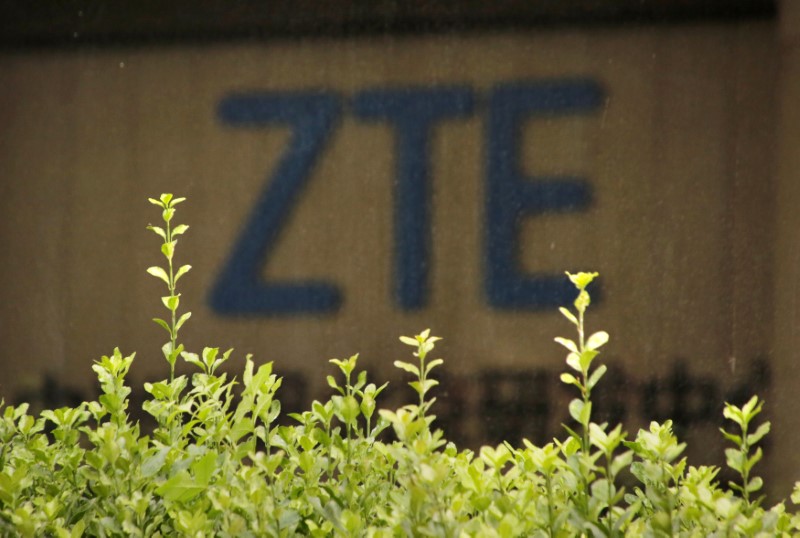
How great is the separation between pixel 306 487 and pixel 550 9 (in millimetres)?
2824

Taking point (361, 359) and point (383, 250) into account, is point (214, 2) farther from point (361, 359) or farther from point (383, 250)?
point (361, 359)

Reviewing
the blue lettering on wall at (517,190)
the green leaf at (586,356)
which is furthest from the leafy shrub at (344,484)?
the blue lettering on wall at (517,190)

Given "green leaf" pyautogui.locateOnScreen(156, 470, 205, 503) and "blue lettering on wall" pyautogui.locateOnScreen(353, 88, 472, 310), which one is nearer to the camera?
"green leaf" pyautogui.locateOnScreen(156, 470, 205, 503)

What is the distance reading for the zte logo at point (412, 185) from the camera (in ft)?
12.7

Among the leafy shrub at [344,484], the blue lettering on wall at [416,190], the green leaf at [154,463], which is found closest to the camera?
the leafy shrub at [344,484]

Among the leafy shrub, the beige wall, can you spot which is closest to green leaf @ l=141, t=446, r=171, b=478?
the leafy shrub

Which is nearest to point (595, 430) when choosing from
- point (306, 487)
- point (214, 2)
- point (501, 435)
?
point (306, 487)

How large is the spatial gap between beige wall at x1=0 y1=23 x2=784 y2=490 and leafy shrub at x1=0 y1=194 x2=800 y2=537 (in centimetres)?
225

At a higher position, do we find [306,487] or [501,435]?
[306,487]

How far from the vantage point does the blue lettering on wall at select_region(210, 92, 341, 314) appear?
3.97 meters

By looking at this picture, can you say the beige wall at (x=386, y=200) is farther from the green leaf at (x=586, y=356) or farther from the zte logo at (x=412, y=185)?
the green leaf at (x=586, y=356)

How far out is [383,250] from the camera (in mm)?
3906

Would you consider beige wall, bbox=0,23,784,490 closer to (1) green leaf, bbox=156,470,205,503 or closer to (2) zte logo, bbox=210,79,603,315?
(2) zte logo, bbox=210,79,603,315

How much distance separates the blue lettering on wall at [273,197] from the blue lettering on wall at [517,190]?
682 mm
